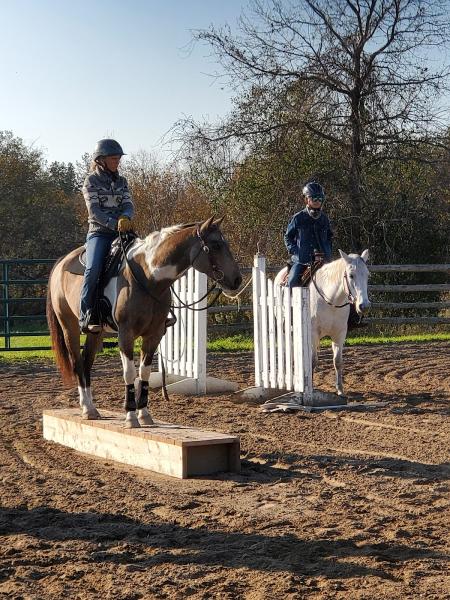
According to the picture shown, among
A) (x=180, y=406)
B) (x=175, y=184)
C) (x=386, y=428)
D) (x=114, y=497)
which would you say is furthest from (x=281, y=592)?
(x=175, y=184)

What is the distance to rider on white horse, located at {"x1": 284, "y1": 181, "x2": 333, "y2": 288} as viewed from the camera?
1066 cm

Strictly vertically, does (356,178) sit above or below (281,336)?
above

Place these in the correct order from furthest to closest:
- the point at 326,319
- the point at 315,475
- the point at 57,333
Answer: the point at 326,319 < the point at 57,333 < the point at 315,475

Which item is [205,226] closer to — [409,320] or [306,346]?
[306,346]

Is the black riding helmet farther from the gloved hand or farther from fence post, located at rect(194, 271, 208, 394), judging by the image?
the gloved hand

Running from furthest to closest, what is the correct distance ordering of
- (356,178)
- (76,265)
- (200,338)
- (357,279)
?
(356,178), (200,338), (357,279), (76,265)

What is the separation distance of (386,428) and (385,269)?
1087 centimetres

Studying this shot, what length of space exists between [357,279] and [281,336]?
4.21ft

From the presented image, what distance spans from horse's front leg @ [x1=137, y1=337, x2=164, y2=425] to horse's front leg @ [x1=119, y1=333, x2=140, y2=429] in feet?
0.39

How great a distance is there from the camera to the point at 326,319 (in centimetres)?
1055

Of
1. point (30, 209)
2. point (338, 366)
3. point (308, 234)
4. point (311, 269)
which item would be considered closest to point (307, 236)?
point (308, 234)

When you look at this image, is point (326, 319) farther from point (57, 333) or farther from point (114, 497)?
point (114, 497)

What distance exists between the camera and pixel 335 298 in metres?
10.3

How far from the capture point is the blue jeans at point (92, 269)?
8375 mm
